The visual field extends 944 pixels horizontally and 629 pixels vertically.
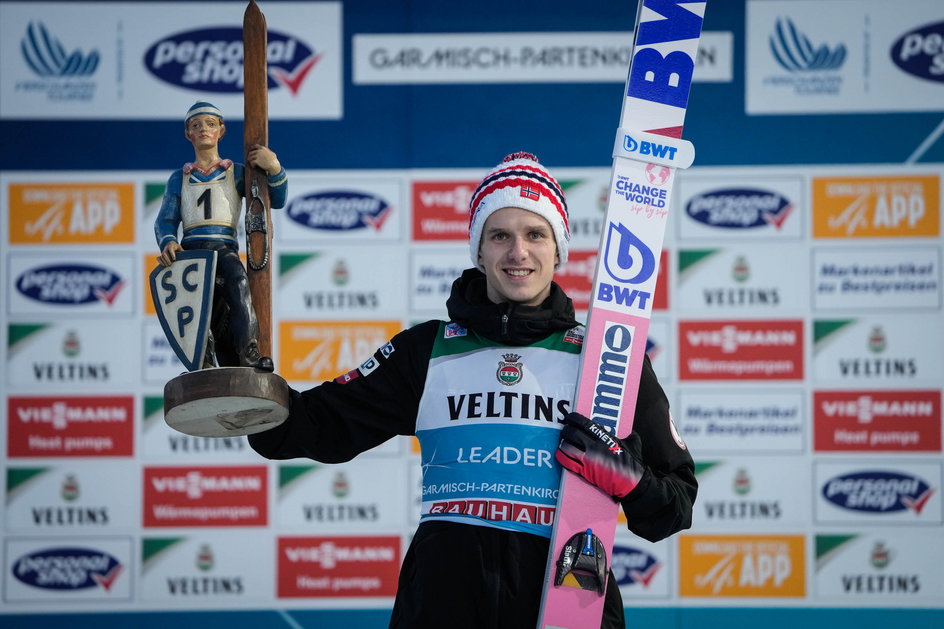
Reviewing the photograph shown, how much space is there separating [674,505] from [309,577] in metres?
2.56

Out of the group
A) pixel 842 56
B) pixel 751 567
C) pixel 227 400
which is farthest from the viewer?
pixel 842 56

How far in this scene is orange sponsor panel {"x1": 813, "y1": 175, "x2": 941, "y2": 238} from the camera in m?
4.05

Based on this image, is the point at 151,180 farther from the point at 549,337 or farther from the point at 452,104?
the point at 549,337

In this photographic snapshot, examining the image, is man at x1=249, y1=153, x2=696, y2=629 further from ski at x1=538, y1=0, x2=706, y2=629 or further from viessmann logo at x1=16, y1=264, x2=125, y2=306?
viessmann logo at x1=16, y1=264, x2=125, y2=306

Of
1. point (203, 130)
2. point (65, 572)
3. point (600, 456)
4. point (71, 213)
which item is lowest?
point (65, 572)

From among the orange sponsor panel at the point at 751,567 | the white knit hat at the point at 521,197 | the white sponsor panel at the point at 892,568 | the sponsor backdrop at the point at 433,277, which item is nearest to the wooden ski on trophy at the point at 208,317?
the white knit hat at the point at 521,197

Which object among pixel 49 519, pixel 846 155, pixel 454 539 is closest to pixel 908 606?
pixel 846 155

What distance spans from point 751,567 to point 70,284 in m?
2.81

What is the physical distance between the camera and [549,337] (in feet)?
6.48

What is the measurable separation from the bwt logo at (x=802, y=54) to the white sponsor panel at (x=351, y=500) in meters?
2.13

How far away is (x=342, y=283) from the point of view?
4105 mm

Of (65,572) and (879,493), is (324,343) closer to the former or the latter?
(65,572)

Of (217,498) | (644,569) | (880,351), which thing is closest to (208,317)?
(217,498)

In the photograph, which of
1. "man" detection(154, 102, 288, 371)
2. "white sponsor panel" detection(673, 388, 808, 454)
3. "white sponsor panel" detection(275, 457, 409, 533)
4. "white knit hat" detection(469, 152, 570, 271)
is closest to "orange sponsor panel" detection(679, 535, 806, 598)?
"white sponsor panel" detection(673, 388, 808, 454)
